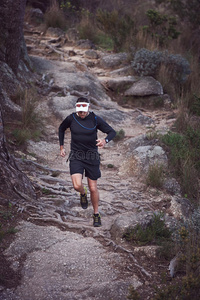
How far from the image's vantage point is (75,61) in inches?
539

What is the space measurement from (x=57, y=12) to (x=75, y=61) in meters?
4.07

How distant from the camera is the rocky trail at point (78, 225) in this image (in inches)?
133

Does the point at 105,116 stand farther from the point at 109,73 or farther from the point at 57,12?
the point at 57,12

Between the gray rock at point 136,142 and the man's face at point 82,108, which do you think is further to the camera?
the gray rock at point 136,142

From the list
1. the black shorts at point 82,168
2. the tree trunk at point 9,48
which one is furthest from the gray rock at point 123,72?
the black shorts at point 82,168

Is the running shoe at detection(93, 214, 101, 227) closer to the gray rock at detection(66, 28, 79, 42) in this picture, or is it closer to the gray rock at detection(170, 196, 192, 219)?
the gray rock at detection(170, 196, 192, 219)

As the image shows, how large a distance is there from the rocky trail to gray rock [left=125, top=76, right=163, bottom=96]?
112cm

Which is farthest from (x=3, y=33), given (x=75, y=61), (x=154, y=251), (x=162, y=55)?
(x=154, y=251)

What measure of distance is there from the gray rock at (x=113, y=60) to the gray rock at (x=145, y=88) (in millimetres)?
1939

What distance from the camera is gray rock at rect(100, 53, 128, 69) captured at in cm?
1377

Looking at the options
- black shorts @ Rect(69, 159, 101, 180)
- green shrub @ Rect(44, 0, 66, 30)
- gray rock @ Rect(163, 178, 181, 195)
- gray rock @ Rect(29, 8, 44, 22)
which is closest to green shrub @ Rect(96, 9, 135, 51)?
green shrub @ Rect(44, 0, 66, 30)

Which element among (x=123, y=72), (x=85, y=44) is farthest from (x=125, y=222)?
(x=85, y=44)

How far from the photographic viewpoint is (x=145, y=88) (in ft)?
39.0

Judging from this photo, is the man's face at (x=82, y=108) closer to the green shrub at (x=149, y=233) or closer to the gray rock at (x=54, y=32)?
the green shrub at (x=149, y=233)
